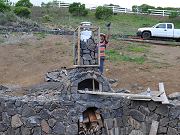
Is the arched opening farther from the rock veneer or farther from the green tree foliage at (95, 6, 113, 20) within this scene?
the green tree foliage at (95, 6, 113, 20)

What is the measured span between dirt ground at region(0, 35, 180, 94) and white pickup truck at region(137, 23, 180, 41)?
10.5 feet

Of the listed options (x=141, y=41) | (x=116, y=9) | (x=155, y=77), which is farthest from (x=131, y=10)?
(x=155, y=77)

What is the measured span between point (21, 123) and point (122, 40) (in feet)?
46.6

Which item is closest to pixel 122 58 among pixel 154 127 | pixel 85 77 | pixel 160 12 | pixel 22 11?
pixel 85 77

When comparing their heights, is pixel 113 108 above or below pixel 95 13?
below

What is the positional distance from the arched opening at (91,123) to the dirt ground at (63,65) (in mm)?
3073

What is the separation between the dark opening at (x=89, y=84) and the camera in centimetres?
1482

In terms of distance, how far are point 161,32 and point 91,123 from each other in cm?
1637

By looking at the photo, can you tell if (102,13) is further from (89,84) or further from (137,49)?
(89,84)

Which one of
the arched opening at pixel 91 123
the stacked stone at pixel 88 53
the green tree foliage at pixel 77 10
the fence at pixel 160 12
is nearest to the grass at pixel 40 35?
the green tree foliage at pixel 77 10

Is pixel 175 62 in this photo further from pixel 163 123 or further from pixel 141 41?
pixel 163 123

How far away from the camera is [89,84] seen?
15086 millimetres

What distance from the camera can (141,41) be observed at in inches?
1114

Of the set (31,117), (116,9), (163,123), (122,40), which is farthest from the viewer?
(116,9)
